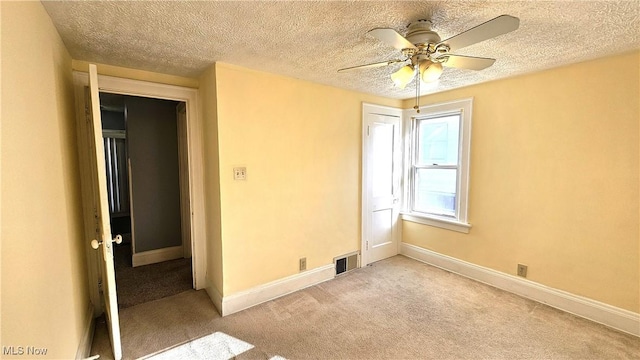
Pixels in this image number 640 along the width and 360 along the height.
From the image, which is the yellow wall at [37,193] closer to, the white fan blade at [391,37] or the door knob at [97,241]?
the door knob at [97,241]

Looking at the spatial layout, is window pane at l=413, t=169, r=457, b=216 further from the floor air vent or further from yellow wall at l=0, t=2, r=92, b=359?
yellow wall at l=0, t=2, r=92, b=359

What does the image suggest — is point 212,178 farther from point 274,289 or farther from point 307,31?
point 307,31

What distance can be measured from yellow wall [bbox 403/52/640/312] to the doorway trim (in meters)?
3.05

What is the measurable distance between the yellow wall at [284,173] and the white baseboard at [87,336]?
3.35 ft

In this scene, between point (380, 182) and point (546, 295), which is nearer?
point (546, 295)

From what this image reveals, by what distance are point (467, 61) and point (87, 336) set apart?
3.32 metres

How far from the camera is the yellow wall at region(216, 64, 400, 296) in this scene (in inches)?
100

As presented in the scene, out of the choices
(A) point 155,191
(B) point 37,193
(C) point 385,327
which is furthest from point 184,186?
(C) point 385,327

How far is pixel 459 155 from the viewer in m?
3.35

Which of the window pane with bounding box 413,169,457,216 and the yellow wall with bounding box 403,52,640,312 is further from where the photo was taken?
the window pane with bounding box 413,169,457,216

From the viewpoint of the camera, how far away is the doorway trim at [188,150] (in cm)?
236

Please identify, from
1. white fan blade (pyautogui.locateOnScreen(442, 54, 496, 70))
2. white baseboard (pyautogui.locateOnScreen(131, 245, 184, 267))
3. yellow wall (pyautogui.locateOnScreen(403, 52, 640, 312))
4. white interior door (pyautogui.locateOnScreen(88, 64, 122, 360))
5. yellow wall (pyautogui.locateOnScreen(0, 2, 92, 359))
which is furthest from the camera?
white baseboard (pyautogui.locateOnScreen(131, 245, 184, 267))

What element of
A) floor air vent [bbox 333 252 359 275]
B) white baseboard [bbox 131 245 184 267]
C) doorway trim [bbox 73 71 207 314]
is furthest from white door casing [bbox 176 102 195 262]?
floor air vent [bbox 333 252 359 275]

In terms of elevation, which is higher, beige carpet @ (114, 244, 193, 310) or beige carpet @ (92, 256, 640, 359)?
beige carpet @ (114, 244, 193, 310)
